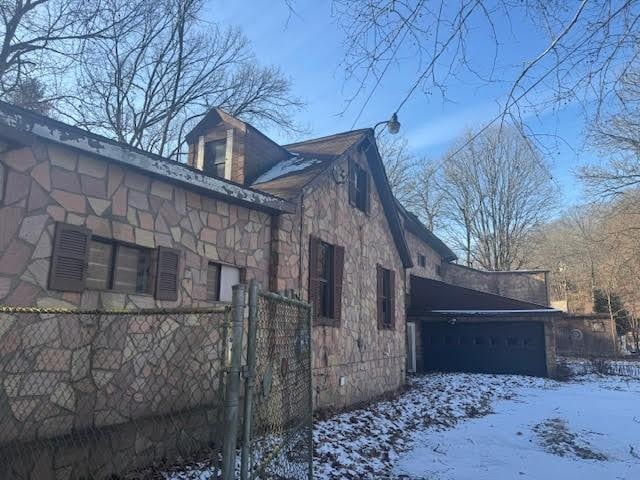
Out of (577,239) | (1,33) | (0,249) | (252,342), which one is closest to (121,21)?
(1,33)

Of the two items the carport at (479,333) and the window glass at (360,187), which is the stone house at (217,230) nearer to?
the window glass at (360,187)

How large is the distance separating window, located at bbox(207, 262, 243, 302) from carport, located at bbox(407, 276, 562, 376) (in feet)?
42.6

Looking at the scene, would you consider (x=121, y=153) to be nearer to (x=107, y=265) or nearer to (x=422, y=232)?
(x=107, y=265)

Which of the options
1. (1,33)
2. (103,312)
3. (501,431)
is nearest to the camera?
(103,312)

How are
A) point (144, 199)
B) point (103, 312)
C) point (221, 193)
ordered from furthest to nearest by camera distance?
point (221, 193), point (144, 199), point (103, 312)

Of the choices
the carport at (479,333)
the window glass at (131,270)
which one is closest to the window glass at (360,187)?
the window glass at (131,270)

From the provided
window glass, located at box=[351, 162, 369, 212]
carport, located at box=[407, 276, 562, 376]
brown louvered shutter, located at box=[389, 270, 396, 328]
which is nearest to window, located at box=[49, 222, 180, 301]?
window glass, located at box=[351, 162, 369, 212]

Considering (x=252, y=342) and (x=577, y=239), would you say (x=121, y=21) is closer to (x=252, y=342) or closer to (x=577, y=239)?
(x=252, y=342)

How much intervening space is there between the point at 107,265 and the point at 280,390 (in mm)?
2560

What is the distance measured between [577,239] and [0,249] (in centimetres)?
3937

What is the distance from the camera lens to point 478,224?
120 feet

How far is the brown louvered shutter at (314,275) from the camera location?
9.09 meters

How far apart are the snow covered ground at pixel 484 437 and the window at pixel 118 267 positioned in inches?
121

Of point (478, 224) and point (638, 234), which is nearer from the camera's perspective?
point (638, 234)
